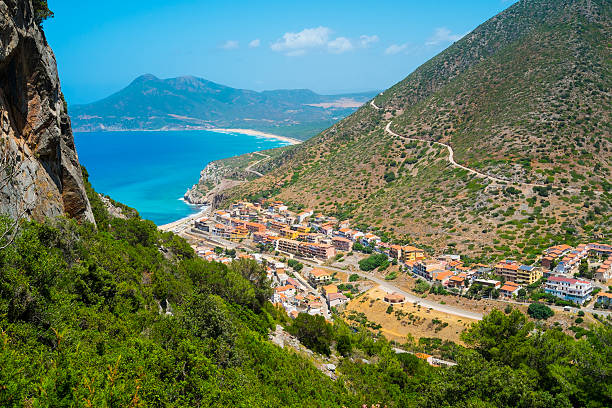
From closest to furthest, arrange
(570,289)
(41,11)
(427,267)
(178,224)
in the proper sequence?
1. (41,11)
2. (570,289)
3. (427,267)
4. (178,224)

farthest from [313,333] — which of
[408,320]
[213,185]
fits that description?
[213,185]

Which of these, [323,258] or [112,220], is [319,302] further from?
[112,220]

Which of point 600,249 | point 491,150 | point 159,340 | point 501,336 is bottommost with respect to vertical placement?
point 600,249

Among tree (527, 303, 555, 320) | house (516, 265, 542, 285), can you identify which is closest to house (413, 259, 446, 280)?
house (516, 265, 542, 285)

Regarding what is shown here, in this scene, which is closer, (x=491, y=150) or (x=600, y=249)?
(x=600, y=249)

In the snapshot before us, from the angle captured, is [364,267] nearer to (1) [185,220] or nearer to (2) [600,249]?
(2) [600,249]

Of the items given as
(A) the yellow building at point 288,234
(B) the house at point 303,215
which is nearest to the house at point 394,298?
(A) the yellow building at point 288,234

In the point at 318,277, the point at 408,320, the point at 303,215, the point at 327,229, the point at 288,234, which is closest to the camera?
the point at 408,320
